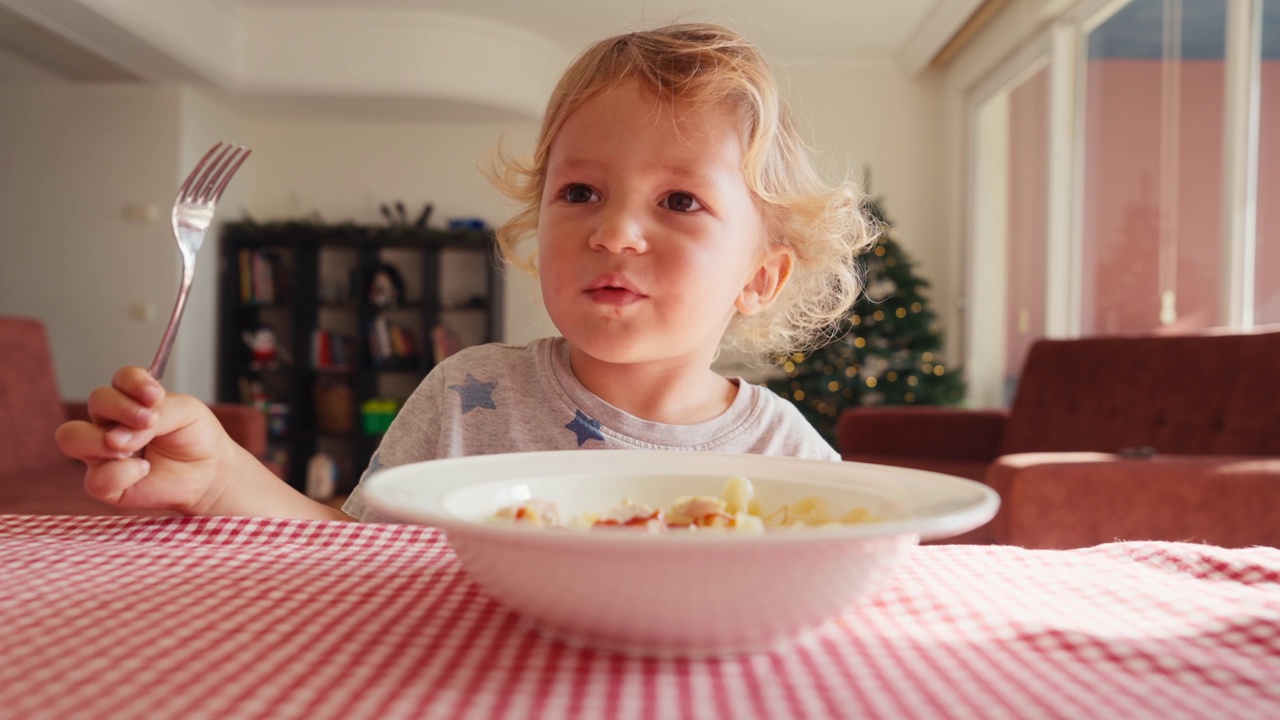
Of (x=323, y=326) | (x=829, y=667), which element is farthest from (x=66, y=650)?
(x=323, y=326)

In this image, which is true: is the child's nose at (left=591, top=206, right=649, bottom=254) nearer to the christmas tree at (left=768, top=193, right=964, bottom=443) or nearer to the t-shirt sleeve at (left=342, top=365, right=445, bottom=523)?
the t-shirt sleeve at (left=342, top=365, right=445, bottom=523)

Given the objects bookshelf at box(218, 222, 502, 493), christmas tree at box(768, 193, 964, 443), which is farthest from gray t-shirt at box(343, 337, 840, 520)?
bookshelf at box(218, 222, 502, 493)

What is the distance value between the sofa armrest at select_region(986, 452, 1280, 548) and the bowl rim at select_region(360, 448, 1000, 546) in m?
1.33

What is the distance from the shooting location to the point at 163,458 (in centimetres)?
78

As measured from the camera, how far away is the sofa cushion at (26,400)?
134 inches

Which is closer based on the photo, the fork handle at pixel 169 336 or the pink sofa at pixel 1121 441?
the fork handle at pixel 169 336

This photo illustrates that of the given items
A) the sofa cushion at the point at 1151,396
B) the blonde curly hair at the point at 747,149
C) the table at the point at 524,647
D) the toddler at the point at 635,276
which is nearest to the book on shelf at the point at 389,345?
the sofa cushion at the point at 1151,396

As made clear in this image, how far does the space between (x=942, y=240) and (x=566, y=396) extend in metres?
5.64

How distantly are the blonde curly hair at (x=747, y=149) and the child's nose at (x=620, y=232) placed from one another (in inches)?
6.7

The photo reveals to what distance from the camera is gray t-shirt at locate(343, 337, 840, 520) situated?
115 cm

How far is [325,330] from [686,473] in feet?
22.2

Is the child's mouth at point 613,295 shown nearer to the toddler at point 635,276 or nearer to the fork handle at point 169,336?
the toddler at point 635,276

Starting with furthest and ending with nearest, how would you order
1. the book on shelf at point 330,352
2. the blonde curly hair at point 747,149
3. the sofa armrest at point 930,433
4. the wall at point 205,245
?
1. the book on shelf at point 330,352
2. the wall at point 205,245
3. the sofa armrest at point 930,433
4. the blonde curly hair at point 747,149

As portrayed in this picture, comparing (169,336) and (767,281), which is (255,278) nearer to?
(767,281)
